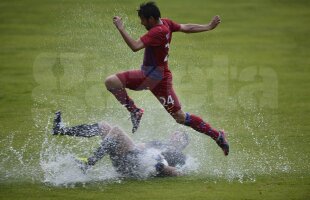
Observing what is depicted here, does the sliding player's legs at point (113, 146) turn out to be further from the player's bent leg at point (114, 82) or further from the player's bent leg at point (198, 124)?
the player's bent leg at point (198, 124)

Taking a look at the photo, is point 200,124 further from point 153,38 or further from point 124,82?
point 153,38

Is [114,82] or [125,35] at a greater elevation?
[125,35]

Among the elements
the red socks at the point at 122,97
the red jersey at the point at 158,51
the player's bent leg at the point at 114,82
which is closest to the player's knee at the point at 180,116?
the red jersey at the point at 158,51

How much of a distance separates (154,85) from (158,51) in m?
0.46

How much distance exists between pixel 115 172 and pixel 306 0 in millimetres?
14323

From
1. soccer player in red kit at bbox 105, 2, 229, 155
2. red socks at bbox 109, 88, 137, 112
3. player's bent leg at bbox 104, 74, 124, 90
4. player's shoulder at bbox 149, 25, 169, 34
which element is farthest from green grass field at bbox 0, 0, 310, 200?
player's shoulder at bbox 149, 25, 169, 34

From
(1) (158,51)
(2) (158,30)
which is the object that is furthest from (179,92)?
(2) (158,30)

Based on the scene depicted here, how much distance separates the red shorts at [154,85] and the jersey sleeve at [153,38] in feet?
1.65

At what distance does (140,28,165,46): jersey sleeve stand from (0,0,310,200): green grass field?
1740mm

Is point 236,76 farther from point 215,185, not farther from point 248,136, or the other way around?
A: point 215,185

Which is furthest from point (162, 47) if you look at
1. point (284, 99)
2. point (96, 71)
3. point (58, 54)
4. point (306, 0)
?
point (306, 0)

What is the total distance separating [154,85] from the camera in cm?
910

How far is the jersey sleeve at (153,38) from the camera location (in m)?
8.67

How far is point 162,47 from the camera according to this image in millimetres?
8945
